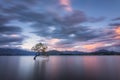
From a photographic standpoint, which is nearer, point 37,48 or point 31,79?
point 31,79

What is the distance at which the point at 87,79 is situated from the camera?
4247 centimetres

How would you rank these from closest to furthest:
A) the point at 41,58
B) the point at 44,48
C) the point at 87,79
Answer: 1. the point at 87,79
2. the point at 44,48
3. the point at 41,58

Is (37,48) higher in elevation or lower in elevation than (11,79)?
higher

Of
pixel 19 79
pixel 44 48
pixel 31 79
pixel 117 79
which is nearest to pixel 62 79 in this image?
pixel 31 79

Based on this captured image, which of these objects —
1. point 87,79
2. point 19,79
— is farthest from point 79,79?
point 19,79

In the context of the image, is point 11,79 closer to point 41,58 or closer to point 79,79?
point 79,79

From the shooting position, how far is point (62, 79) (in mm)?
42875

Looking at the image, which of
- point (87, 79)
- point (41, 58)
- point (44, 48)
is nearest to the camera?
point (87, 79)

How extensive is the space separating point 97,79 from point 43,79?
1441 cm

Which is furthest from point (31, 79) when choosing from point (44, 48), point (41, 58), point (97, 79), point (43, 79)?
point (41, 58)

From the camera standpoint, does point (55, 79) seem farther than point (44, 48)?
No

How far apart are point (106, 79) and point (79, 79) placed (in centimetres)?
725

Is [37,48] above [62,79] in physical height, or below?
above

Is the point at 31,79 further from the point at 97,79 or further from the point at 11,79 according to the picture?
the point at 97,79
